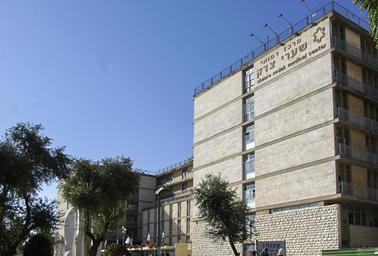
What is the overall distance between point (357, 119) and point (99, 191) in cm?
2419

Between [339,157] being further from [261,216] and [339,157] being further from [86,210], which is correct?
[86,210]

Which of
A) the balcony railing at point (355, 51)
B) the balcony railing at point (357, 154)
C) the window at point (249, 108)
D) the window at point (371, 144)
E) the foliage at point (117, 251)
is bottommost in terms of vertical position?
the foliage at point (117, 251)

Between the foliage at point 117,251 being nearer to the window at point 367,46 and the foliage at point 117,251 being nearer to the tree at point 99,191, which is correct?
the tree at point 99,191

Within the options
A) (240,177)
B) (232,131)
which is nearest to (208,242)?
(240,177)

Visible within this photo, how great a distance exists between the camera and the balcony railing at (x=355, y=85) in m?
47.3

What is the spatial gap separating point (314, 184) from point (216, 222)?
9.41m

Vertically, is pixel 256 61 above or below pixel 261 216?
above

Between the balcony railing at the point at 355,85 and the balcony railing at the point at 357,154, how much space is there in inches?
217

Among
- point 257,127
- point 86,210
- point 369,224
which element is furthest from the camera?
point 257,127

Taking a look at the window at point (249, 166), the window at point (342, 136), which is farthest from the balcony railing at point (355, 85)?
the window at point (249, 166)

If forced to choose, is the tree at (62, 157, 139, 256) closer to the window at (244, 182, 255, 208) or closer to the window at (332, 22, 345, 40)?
the window at (244, 182, 255, 208)

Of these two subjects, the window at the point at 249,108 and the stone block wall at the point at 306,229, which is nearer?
the stone block wall at the point at 306,229

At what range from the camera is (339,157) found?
4462 centimetres

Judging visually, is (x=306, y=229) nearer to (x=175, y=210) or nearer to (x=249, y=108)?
(x=249, y=108)
